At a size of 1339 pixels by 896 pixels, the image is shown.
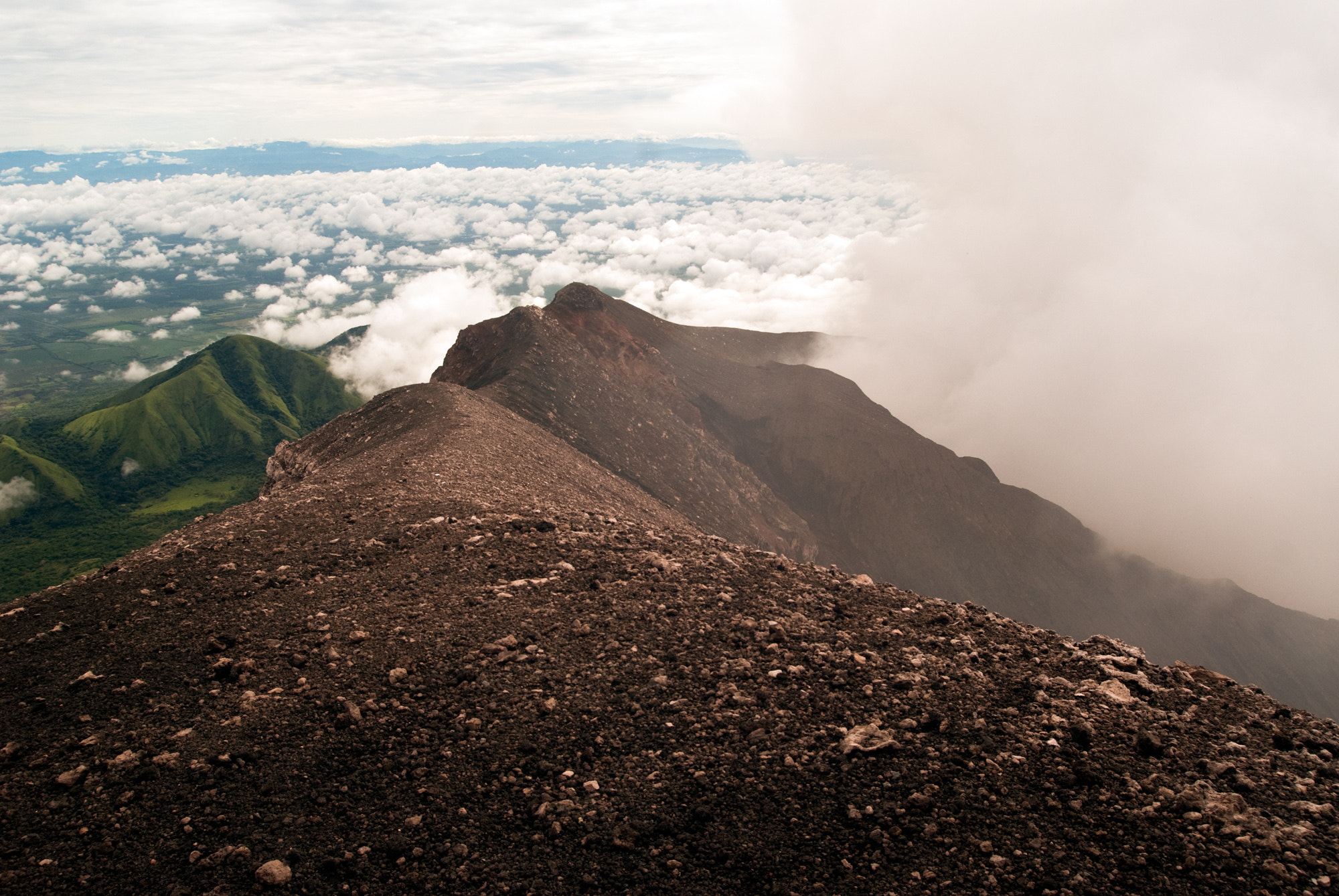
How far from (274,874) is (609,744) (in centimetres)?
396

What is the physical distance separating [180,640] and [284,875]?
19.5 ft

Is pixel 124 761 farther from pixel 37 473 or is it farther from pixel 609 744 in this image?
pixel 37 473

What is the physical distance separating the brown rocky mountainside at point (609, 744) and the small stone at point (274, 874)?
36 mm

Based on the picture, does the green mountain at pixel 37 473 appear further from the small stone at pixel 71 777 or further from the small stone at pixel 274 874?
the small stone at pixel 274 874

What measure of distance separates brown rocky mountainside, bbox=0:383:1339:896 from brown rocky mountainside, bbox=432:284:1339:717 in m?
43.9

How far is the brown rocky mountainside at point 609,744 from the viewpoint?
755cm

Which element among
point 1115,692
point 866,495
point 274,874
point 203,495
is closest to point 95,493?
point 203,495

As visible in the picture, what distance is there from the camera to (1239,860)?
715 cm

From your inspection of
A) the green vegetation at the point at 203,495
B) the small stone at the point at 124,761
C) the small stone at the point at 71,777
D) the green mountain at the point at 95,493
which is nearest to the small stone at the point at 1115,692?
the small stone at the point at 124,761

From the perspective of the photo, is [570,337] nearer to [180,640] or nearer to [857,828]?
[180,640]

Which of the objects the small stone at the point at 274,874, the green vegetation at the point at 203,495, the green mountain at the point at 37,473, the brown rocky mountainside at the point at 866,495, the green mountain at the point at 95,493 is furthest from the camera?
the green vegetation at the point at 203,495

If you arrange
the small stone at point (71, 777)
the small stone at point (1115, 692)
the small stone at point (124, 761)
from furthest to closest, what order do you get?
the small stone at point (1115, 692) → the small stone at point (124, 761) → the small stone at point (71, 777)

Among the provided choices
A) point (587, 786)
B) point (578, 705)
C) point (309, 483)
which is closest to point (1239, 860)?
point (587, 786)

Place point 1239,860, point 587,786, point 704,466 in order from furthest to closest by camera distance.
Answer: point 704,466 → point 587,786 → point 1239,860
